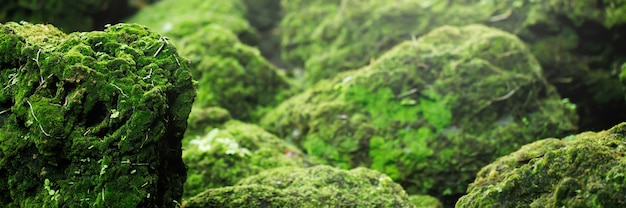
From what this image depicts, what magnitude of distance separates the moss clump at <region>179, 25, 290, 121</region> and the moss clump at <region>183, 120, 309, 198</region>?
68 cm

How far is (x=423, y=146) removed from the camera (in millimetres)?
4617

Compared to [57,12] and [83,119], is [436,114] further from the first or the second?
[57,12]

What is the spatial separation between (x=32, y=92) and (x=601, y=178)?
2.87m

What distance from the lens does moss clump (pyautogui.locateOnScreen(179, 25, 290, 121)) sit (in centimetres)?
560

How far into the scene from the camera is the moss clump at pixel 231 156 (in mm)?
4316

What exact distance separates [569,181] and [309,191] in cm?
157

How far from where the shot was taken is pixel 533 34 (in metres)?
5.96

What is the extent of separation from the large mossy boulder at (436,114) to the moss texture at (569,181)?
139cm

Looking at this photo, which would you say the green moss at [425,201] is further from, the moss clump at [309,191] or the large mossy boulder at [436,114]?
the moss clump at [309,191]

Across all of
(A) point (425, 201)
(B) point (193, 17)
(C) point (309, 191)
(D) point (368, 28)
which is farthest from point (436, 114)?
(B) point (193, 17)

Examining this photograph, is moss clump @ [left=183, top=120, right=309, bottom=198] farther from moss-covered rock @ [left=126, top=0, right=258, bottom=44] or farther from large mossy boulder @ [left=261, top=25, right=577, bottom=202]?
moss-covered rock @ [left=126, top=0, right=258, bottom=44]

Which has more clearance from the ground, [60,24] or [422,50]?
[60,24]

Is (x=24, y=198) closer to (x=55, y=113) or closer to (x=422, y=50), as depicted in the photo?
(x=55, y=113)

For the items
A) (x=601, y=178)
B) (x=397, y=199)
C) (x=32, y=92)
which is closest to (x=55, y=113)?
(x=32, y=92)
